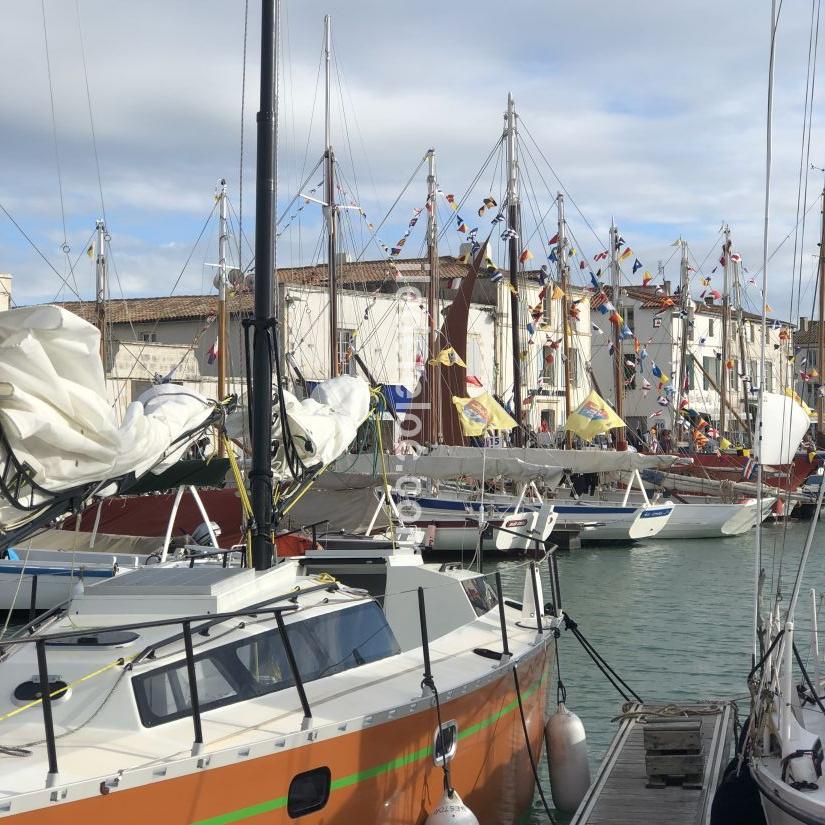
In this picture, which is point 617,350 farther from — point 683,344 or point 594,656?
point 594,656

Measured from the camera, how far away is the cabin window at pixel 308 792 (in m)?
7.63

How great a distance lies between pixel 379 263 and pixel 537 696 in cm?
4472

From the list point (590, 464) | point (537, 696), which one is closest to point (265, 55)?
point (537, 696)

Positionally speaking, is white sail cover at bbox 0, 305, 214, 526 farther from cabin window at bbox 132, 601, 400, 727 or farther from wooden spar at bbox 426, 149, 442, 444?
wooden spar at bbox 426, 149, 442, 444

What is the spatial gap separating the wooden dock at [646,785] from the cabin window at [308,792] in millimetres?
2838

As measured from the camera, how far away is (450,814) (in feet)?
28.1

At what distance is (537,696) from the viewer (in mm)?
11555

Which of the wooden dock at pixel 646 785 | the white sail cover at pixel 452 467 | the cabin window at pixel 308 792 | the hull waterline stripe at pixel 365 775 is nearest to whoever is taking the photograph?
the hull waterline stripe at pixel 365 775

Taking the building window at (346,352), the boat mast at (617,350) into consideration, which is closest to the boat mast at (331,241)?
the building window at (346,352)

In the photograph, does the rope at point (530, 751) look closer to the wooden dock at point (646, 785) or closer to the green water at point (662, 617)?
the green water at point (662, 617)

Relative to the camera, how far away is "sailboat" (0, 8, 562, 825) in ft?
22.9

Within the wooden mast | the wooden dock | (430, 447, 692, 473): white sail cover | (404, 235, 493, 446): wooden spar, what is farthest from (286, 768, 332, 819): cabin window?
the wooden mast

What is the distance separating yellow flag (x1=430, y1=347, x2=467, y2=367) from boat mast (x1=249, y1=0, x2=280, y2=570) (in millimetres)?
22525

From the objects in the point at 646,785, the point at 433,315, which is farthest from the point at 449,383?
the point at 646,785
